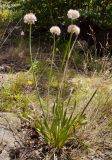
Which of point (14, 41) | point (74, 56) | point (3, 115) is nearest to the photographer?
point (3, 115)

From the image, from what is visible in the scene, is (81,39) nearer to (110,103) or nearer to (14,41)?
(14,41)

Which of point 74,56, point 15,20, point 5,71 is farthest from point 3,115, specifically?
point 15,20

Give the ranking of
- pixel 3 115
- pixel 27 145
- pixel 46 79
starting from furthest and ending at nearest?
pixel 46 79 < pixel 3 115 < pixel 27 145

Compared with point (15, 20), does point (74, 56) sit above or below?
below

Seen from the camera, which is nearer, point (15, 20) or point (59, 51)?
point (59, 51)

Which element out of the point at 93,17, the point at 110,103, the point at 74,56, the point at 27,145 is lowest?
the point at 27,145

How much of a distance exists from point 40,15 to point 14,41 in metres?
0.57

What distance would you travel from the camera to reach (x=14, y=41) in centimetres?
662

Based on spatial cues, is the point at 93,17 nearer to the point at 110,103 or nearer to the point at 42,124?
the point at 110,103

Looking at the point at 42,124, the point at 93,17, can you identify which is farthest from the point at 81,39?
the point at 42,124

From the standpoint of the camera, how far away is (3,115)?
4.18m

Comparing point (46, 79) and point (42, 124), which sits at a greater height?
point (46, 79)

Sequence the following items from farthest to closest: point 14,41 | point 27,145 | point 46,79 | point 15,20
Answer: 1. point 15,20
2. point 14,41
3. point 46,79
4. point 27,145

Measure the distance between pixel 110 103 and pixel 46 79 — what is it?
4.04ft
